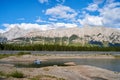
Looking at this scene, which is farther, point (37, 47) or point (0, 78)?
point (37, 47)

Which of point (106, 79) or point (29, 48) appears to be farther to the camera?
point (29, 48)

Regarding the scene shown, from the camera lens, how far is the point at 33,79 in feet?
88.0

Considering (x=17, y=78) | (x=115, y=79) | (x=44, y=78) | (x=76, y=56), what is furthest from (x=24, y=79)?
(x=76, y=56)

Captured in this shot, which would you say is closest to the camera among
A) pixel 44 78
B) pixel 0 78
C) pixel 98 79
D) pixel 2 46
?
pixel 0 78

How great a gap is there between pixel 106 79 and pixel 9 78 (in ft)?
65.4

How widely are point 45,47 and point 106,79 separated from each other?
13611cm

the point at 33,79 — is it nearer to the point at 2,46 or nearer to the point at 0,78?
the point at 0,78

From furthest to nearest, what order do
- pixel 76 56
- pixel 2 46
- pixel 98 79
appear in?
1. pixel 2 46
2. pixel 76 56
3. pixel 98 79

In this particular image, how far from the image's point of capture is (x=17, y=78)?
88.1 feet

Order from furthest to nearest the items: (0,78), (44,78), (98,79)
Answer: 1. (98,79)
2. (44,78)
3. (0,78)

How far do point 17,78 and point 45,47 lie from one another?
149 m

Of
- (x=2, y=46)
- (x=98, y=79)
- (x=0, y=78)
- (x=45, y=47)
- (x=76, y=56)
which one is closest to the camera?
(x=0, y=78)

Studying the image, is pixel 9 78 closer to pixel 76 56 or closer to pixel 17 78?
pixel 17 78

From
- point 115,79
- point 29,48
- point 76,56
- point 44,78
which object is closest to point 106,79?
point 115,79
